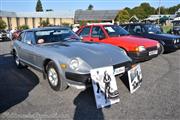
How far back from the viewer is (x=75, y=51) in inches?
207

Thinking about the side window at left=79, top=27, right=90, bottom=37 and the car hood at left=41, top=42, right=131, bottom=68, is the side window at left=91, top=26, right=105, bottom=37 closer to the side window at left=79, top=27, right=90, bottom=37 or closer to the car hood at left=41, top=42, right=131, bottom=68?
the side window at left=79, top=27, right=90, bottom=37

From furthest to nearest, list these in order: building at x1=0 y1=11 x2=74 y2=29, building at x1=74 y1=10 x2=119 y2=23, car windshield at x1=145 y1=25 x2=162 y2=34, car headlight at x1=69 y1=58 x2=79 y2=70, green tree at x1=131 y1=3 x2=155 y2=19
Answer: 1. green tree at x1=131 y1=3 x2=155 y2=19
2. building at x1=74 y1=10 x2=119 y2=23
3. building at x1=0 y1=11 x2=74 y2=29
4. car windshield at x1=145 y1=25 x2=162 y2=34
5. car headlight at x1=69 y1=58 x2=79 y2=70

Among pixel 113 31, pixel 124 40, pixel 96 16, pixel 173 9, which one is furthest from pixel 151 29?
pixel 173 9

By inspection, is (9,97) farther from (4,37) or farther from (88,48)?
(4,37)

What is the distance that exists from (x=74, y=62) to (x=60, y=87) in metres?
0.76

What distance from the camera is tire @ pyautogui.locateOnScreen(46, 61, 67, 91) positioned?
521cm

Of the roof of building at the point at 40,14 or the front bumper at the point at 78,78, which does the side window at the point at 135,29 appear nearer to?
the front bumper at the point at 78,78

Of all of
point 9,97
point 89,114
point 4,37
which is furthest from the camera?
point 4,37

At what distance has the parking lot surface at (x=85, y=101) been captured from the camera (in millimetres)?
4113

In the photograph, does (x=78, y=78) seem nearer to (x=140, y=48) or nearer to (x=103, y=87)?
(x=103, y=87)

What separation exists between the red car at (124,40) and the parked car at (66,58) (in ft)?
6.56

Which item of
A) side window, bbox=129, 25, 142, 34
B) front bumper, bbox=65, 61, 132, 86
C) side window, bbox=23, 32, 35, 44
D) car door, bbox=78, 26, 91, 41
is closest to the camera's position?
front bumper, bbox=65, 61, 132, 86

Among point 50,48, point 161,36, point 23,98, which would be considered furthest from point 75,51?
point 161,36

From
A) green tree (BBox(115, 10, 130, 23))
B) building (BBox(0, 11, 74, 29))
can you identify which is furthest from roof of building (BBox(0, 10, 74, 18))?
green tree (BBox(115, 10, 130, 23))
